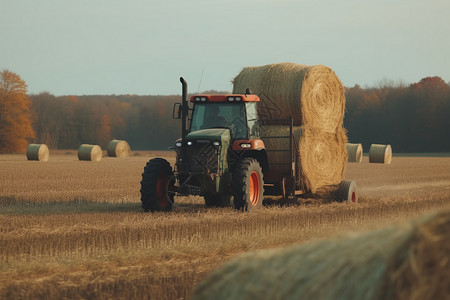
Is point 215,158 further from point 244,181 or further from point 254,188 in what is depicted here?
point 254,188

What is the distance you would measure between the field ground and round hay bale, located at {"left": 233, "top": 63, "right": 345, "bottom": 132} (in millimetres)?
1782

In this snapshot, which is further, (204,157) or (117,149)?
(117,149)

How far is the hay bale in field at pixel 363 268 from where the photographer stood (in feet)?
9.02

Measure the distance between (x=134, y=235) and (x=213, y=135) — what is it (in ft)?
9.82

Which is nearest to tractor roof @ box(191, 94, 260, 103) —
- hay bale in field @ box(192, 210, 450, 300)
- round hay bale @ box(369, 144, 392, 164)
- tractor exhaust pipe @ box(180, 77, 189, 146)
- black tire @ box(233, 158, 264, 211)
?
tractor exhaust pipe @ box(180, 77, 189, 146)

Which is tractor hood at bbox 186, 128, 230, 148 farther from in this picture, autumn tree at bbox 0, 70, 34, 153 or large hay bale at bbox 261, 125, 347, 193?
autumn tree at bbox 0, 70, 34, 153

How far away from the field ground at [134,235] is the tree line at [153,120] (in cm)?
3987

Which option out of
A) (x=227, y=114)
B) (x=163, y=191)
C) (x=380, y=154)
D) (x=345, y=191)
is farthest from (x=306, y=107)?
(x=380, y=154)

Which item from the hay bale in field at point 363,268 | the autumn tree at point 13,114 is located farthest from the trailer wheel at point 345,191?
the autumn tree at point 13,114

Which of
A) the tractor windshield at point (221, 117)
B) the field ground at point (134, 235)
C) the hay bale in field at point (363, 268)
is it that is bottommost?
the field ground at point (134, 235)

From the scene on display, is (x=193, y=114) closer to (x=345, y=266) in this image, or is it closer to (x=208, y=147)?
(x=208, y=147)

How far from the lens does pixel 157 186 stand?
38.0 feet

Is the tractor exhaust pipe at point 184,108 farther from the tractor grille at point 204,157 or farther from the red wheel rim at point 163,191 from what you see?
the red wheel rim at point 163,191

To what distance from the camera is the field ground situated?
625 cm
